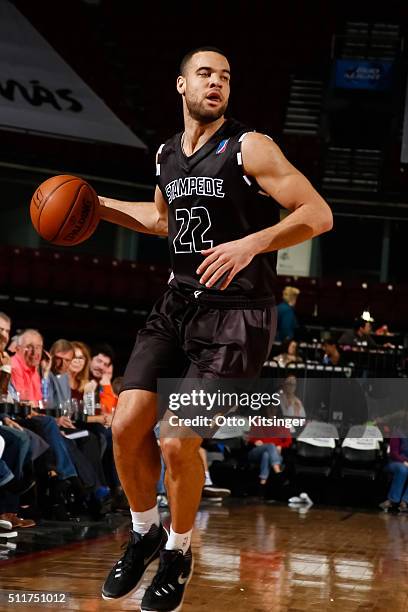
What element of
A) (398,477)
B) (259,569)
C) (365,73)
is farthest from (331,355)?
Answer: (365,73)

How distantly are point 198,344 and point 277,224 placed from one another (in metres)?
0.54

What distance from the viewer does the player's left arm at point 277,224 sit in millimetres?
3137

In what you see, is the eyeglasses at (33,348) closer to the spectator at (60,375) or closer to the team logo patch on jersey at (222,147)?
the spectator at (60,375)

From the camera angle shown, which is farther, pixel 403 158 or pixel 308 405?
pixel 403 158

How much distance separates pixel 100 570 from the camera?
4816 mm

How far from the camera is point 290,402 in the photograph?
32.8 feet

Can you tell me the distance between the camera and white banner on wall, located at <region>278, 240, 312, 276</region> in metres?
18.4

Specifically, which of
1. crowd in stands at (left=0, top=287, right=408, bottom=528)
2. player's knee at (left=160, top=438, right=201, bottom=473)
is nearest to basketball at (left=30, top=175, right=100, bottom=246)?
player's knee at (left=160, top=438, right=201, bottom=473)

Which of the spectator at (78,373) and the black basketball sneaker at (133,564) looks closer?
the black basketball sneaker at (133,564)

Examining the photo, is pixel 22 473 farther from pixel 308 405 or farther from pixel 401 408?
pixel 401 408

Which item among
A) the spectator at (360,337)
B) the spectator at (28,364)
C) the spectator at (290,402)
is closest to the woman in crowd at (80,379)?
the spectator at (28,364)

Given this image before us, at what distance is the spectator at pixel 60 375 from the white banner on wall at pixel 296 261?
11115 mm

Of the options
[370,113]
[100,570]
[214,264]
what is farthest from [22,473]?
[370,113]

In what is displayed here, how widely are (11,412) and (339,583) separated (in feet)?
8.86
